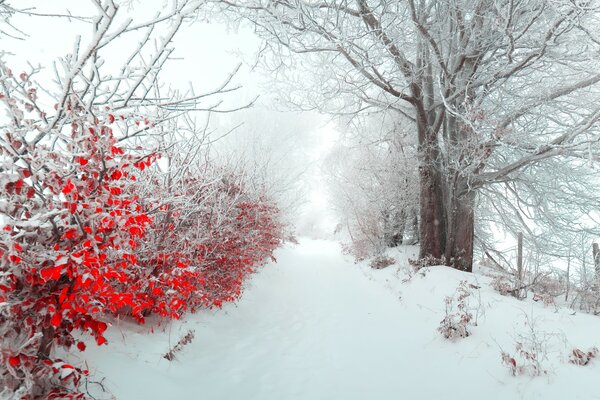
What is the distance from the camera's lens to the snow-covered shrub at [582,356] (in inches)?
113

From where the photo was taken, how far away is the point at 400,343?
14.8 feet

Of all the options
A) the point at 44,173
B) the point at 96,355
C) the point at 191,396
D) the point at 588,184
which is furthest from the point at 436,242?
the point at 44,173

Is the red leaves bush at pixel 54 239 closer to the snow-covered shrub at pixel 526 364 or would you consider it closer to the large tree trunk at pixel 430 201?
the snow-covered shrub at pixel 526 364

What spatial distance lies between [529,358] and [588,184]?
21.4 ft

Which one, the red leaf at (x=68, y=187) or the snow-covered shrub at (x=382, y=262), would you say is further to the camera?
the snow-covered shrub at (x=382, y=262)

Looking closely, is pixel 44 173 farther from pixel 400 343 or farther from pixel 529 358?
pixel 400 343

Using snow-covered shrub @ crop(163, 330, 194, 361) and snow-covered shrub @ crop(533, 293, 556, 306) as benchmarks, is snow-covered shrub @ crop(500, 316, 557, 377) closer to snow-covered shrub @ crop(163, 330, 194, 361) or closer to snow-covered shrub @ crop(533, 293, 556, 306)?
snow-covered shrub @ crop(533, 293, 556, 306)

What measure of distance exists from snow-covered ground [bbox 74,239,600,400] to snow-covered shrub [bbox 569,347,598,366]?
0.05 m

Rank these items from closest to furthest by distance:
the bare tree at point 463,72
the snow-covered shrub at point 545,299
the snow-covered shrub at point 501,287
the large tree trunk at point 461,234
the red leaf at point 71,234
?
1. the red leaf at point 71,234
2. the snow-covered shrub at point 545,299
3. the bare tree at point 463,72
4. the snow-covered shrub at point 501,287
5. the large tree trunk at point 461,234

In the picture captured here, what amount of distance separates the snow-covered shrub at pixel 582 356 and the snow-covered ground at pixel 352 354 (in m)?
0.05

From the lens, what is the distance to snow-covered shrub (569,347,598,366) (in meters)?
2.88

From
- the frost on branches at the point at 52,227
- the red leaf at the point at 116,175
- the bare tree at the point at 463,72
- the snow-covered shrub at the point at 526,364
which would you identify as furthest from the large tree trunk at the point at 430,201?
the red leaf at the point at 116,175

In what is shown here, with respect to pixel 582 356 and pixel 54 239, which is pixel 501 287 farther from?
pixel 54 239

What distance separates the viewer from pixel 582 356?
9.52 ft
